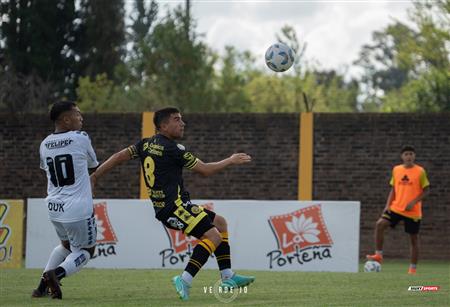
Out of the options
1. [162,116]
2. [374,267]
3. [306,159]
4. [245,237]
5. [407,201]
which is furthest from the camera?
[306,159]

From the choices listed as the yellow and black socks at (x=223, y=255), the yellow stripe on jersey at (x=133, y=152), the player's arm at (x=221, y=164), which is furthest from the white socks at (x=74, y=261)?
the player's arm at (x=221, y=164)

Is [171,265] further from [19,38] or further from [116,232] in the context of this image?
[19,38]

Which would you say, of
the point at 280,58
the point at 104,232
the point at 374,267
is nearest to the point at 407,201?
→ the point at 374,267

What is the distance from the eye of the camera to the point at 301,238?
55.5ft

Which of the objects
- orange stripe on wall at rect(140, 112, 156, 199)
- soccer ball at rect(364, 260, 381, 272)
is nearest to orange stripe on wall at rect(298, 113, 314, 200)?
orange stripe on wall at rect(140, 112, 156, 199)

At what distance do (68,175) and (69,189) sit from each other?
0.14m

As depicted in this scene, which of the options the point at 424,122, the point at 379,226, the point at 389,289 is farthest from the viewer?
the point at 424,122

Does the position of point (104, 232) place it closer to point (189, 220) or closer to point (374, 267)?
point (374, 267)

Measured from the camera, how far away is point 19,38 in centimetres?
3459

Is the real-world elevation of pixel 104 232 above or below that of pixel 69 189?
below

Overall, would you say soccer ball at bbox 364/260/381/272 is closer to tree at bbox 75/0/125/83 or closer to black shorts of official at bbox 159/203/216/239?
black shorts of official at bbox 159/203/216/239

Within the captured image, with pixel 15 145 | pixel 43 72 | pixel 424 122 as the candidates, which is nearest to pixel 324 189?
pixel 424 122

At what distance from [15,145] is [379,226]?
9.40 m

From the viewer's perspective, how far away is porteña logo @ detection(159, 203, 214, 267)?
1686 centimetres
